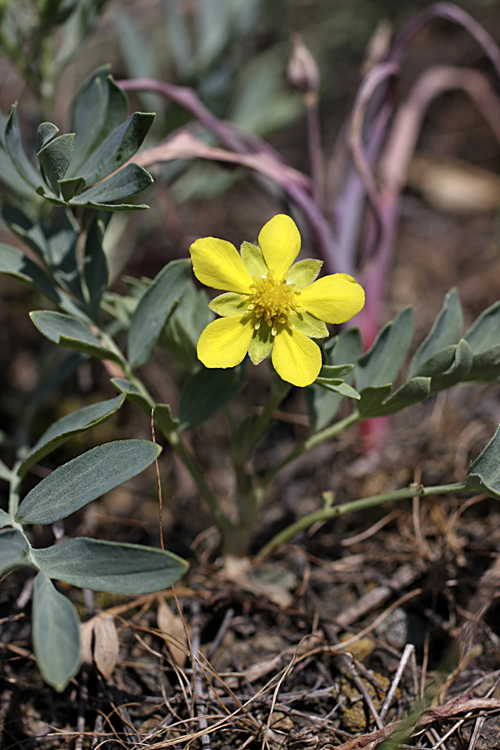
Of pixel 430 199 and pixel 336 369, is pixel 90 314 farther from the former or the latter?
pixel 430 199

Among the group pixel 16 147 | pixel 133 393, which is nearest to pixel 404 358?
pixel 133 393

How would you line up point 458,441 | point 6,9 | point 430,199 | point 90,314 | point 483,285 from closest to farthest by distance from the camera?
point 90,314, point 6,9, point 458,441, point 483,285, point 430,199

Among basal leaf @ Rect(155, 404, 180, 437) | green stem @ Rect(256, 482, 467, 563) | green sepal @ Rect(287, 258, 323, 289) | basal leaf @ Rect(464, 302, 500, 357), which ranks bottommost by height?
green stem @ Rect(256, 482, 467, 563)

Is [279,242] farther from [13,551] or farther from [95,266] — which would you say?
[13,551]

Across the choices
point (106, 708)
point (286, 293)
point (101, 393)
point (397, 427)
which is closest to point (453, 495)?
point (397, 427)

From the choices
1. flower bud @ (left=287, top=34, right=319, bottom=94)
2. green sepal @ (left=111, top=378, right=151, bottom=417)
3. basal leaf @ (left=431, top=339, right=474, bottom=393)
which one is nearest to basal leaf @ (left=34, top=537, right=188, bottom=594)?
green sepal @ (left=111, top=378, right=151, bottom=417)

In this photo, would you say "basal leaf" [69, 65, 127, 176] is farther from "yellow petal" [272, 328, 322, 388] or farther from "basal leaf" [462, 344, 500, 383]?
"basal leaf" [462, 344, 500, 383]

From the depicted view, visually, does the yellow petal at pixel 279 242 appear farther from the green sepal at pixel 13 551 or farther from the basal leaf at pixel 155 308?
the green sepal at pixel 13 551

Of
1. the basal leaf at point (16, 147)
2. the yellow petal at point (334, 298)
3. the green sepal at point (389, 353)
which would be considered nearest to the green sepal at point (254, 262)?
the yellow petal at point (334, 298)
